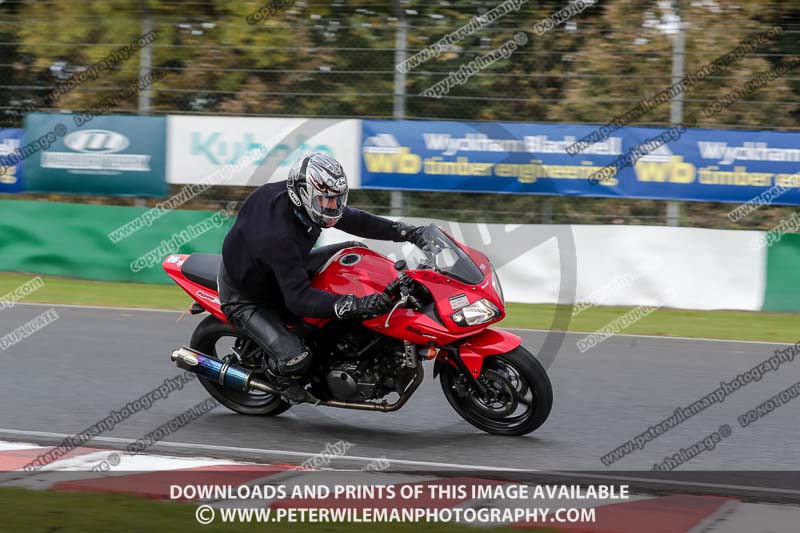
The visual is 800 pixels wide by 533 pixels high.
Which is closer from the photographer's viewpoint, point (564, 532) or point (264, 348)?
point (564, 532)

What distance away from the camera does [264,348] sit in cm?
666

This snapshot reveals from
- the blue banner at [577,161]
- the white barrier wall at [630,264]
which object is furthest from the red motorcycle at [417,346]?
the blue banner at [577,161]

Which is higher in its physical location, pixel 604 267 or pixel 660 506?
pixel 660 506

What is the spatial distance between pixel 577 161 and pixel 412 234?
667 cm

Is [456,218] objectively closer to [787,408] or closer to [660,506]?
[787,408]

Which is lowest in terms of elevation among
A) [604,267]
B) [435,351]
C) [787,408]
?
[604,267]

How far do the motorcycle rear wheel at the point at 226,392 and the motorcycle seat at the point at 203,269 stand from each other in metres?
0.28

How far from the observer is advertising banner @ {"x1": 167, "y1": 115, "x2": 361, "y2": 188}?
1364 cm

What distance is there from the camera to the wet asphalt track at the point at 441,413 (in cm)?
646

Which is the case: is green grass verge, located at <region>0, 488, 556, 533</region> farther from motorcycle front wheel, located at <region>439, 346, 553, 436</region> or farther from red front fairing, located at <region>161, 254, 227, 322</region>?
red front fairing, located at <region>161, 254, 227, 322</region>

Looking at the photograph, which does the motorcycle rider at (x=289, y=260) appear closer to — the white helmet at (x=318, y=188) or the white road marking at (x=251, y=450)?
the white helmet at (x=318, y=188)

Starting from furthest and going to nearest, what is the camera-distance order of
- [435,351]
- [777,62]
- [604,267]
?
[777,62] < [604,267] < [435,351]

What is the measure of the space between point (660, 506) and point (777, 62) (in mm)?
9572

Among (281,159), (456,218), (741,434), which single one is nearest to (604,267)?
(456,218)
